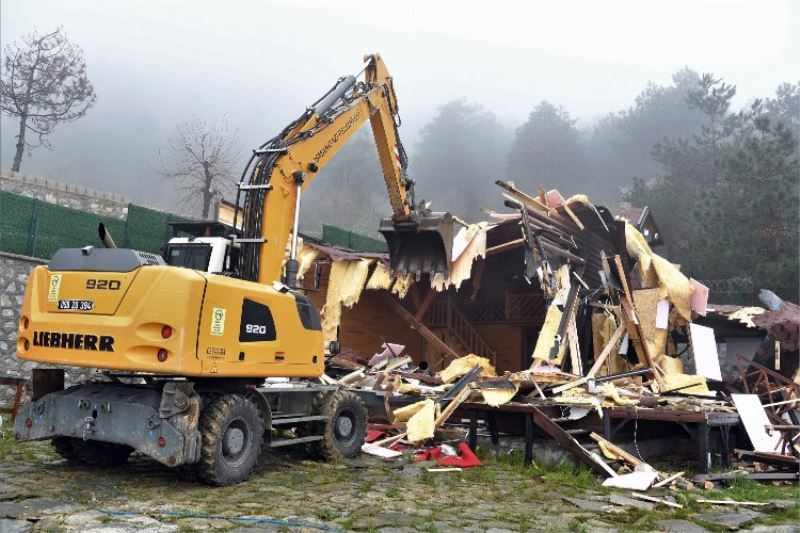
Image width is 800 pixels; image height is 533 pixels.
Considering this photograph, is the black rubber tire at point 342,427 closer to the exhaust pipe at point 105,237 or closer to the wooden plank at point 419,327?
the exhaust pipe at point 105,237

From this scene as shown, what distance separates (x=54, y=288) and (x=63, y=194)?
A: 17237 mm

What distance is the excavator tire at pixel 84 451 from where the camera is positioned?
838 centimetres

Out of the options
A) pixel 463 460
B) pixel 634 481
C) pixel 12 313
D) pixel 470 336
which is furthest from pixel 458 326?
pixel 634 481

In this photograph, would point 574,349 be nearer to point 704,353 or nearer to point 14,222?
point 704,353

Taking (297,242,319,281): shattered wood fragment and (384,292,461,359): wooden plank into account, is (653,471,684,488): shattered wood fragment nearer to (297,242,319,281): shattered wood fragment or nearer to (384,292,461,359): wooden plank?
(384,292,461,359): wooden plank

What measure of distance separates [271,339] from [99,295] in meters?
2.00

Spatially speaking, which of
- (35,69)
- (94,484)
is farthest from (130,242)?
(35,69)

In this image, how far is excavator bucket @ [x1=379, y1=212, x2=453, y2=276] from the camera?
15.1m

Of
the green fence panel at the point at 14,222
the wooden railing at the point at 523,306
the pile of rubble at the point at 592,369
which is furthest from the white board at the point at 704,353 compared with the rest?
the green fence panel at the point at 14,222

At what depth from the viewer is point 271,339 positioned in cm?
828

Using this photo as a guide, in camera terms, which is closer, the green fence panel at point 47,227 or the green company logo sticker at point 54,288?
the green company logo sticker at point 54,288

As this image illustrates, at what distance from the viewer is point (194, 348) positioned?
23.4 ft

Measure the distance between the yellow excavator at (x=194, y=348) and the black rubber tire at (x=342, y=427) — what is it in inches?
0.8

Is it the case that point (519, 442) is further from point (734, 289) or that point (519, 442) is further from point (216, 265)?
point (734, 289)
